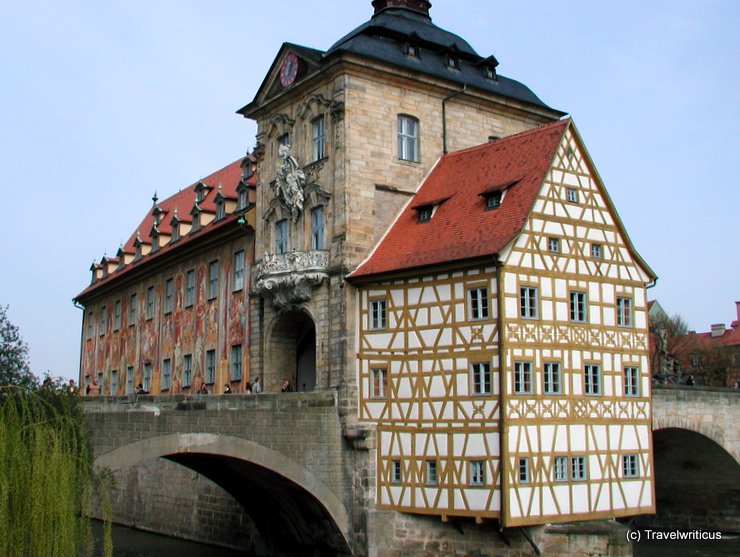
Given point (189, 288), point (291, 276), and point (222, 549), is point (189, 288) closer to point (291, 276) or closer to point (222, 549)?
Result: point (222, 549)

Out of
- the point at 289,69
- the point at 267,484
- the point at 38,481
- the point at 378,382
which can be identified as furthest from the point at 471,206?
the point at 38,481

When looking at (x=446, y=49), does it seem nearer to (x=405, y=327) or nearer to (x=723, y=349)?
(x=405, y=327)

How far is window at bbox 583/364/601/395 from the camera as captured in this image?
83.6 feet

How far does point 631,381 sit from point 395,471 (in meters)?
6.58

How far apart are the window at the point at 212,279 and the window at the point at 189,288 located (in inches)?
64.2

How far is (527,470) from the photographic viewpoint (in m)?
23.7

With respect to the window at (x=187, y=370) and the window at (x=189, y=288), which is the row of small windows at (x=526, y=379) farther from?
the window at (x=189, y=288)

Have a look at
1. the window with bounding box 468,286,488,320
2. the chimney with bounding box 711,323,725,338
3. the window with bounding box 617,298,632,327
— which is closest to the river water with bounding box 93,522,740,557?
the window with bounding box 617,298,632,327

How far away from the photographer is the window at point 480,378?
2409 centimetres

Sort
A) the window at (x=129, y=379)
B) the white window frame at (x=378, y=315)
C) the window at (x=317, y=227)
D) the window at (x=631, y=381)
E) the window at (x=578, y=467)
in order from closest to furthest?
the window at (x=578, y=467) < the white window frame at (x=378, y=315) < the window at (x=631, y=381) < the window at (x=317, y=227) < the window at (x=129, y=379)

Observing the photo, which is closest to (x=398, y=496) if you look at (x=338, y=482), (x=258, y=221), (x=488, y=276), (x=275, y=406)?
(x=338, y=482)

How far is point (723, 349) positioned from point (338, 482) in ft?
161

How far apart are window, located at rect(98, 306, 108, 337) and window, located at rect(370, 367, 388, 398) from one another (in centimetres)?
2440

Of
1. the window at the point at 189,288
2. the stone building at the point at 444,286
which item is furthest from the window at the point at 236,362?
the window at the point at 189,288
